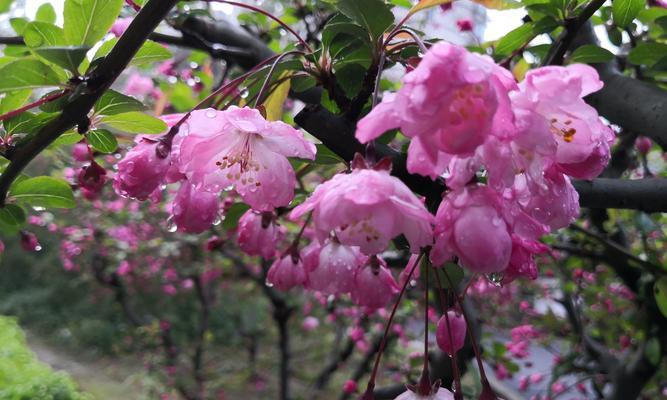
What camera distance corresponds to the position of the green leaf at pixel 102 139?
2.26 feet

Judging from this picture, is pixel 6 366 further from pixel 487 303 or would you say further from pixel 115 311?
pixel 115 311

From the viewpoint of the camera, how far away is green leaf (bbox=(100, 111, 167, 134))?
2.12 ft

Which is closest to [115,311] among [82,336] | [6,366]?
[82,336]

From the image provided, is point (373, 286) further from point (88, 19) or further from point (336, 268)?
point (88, 19)

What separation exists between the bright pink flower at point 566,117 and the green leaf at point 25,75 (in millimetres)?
467

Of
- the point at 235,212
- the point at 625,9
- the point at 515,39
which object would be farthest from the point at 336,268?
the point at 625,9

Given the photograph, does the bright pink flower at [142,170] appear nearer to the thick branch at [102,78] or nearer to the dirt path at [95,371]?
the thick branch at [102,78]

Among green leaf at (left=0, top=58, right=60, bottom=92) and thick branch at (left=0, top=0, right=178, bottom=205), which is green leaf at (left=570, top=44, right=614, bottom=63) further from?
green leaf at (left=0, top=58, right=60, bottom=92)

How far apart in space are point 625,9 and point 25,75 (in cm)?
89

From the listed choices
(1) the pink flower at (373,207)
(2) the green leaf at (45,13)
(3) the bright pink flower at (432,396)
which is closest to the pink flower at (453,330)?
(3) the bright pink flower at (432,396)

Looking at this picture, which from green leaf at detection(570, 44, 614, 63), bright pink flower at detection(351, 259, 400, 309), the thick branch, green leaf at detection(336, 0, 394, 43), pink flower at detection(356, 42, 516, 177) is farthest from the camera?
green leaf at detection(570, 44, 614, 63)

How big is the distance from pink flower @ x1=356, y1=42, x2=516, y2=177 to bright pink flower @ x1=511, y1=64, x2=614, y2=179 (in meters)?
0.03

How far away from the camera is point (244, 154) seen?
2.18ft

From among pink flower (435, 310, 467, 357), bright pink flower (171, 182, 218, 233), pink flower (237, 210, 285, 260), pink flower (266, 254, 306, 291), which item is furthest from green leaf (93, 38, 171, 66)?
pink flower (435, 310, 467, 357)
